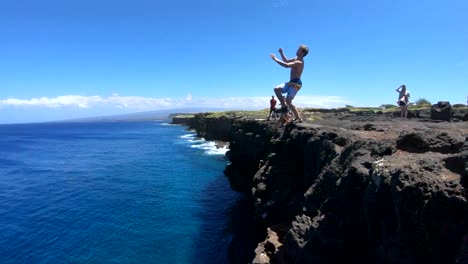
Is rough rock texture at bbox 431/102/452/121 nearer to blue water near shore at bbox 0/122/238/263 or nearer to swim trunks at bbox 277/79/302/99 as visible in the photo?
swim trunks at bbox 277/79/302/99

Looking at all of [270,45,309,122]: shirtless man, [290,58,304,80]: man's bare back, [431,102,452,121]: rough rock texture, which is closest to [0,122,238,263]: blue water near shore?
[270,45,309,122]: shirtless man

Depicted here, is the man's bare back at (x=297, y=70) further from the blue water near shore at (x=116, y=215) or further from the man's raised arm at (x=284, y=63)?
the blue water near shore at (x=116, y=215)

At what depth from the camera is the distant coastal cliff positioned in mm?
6707

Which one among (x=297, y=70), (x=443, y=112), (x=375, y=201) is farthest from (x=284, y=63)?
(x=443, y=112)

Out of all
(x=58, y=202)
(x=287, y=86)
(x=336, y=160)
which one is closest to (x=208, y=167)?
(x=58, y=202)

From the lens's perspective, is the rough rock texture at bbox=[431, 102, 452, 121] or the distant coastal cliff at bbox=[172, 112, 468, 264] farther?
the rough rock texture at bbox=[431, 102, 452, 121]

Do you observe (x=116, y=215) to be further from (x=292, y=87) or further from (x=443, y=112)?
(x=443, y=112)

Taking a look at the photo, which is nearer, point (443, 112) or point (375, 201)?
point (375, 201)

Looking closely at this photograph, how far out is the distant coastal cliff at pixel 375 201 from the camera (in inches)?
264

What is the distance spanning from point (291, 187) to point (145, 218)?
49.8 ft

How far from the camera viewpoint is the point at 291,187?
62.6 ft

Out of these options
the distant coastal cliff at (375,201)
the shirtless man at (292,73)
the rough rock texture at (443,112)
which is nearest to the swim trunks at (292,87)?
the shirtless man at (292,73)

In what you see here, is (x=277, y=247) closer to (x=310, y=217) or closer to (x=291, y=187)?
(x=310, y=217)

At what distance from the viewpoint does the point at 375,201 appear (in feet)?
27.5
